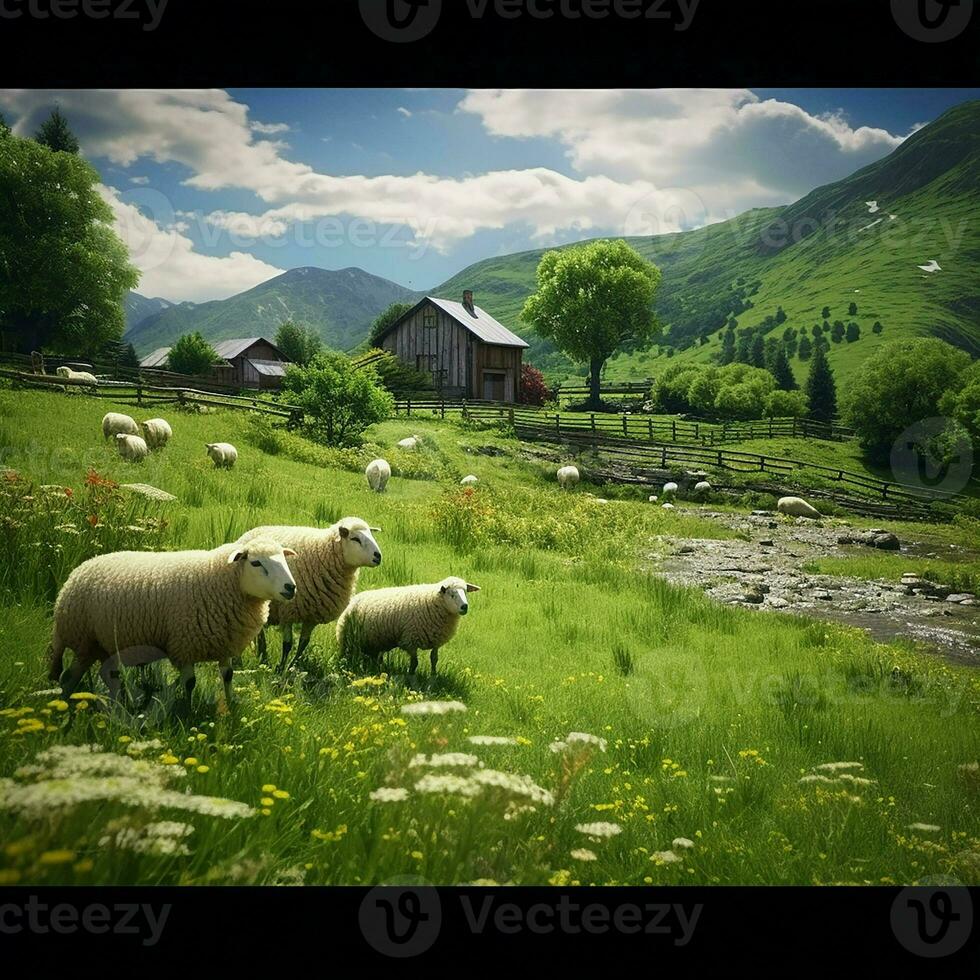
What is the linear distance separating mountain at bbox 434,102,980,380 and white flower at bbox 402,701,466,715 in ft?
6.35

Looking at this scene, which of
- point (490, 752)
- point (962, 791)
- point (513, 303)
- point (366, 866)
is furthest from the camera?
point (513, 303)

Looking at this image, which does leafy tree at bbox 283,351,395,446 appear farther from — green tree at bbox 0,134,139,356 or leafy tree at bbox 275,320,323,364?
green tree at bbox 0,134,139,356

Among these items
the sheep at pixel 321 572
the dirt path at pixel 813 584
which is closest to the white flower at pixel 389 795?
the sheep at pixel 321 572

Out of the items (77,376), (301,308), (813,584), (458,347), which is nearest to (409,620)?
(458,347)

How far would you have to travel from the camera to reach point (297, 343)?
360 centimetres

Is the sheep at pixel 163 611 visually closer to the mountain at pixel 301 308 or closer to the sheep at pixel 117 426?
the sheep at pixel 117 426

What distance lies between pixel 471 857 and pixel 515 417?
7.47 feet

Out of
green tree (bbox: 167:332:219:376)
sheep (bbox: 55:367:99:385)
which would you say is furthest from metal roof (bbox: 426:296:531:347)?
sheep (bbox: 55:367:99:385)

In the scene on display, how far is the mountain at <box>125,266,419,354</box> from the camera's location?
3482 mm

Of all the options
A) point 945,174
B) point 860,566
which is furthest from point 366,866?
point 945,174

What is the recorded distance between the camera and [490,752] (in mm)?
2762

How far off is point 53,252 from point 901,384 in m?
→ 4.62

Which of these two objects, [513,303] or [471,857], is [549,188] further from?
[471,857]

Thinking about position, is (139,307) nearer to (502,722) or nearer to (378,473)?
(378,473)
